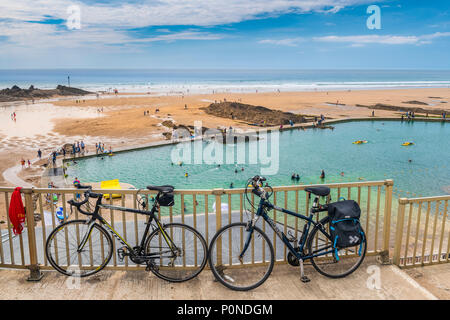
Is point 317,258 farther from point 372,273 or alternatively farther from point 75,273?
point 75,273

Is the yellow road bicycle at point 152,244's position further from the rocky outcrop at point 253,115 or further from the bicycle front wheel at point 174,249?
the rocky outcrop at point 253,115

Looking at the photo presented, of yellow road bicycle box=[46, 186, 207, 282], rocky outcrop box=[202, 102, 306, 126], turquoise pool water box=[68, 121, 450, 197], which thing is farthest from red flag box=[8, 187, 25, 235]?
rocky outcrop box=[202, 102, 306, 126]

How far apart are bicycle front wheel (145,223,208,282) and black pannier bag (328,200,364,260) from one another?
162 cm

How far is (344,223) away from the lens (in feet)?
14.7

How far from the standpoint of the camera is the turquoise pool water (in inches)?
900

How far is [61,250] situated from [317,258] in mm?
3760

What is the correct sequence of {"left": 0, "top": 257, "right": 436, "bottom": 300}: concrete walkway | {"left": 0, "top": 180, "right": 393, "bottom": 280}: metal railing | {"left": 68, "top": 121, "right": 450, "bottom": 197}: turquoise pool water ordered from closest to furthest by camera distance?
1. {"left": 0, "top": 257, "right": 436, "bottom": 300}: concrete walkway
2. {"left": 0, "top": 180, "right": 393, "bottom": 280}: metal railing
3. {"left": 68, "top": 121, "right": 450, "bottom": 197}: turquoise pool water

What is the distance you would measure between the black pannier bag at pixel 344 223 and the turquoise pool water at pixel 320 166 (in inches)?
668

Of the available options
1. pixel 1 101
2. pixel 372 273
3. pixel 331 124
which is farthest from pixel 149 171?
pixel 1 101

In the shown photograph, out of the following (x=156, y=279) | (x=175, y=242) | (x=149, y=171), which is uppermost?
(x=175, y=242)

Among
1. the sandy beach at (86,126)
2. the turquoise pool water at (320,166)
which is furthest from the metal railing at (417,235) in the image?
the sandy beach at (86,126)

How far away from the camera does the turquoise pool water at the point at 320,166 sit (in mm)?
22859

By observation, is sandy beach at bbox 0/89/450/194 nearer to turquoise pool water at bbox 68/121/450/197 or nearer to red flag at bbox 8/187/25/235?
turquoise pool water at bbox 68/121/450/197
